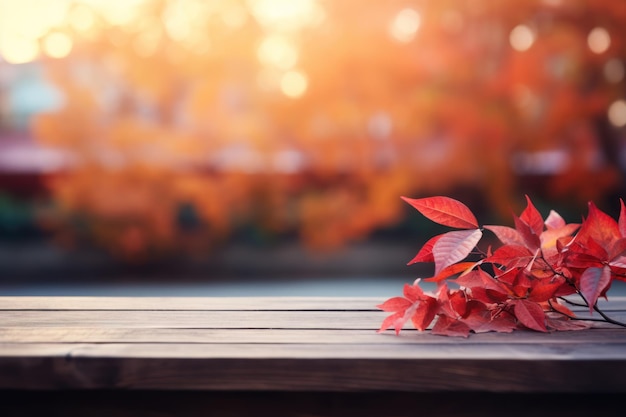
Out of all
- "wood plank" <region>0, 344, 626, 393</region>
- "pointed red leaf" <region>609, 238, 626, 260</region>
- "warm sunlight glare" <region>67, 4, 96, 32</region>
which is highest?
"warm sunlight glare" <region>67, 4, 96, 32</region>

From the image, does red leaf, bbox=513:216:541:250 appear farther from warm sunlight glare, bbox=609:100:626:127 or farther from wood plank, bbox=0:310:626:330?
warm sunlight glare, bbox=609:100:626:127

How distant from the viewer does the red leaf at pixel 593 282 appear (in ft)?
2.32

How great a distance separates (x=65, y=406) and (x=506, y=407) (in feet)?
1.52

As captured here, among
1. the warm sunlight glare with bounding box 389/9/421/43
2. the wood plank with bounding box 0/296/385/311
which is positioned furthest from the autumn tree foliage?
the wood plank with bounding box 0/296/385/311

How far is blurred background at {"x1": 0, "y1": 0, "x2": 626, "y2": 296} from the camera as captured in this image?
14.0 feet

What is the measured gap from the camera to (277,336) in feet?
2.41

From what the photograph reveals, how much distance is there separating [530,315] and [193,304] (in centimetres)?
47

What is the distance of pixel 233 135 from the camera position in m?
4.47

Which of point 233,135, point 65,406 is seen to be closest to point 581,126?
point 233,135

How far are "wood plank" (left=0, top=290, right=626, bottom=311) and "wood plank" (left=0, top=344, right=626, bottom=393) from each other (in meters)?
0.27

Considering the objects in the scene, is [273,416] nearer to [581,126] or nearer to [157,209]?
[157,209]

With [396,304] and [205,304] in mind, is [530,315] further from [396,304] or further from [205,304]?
[205,304]

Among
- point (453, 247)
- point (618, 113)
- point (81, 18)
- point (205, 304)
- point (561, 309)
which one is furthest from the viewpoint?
point (618, 113)

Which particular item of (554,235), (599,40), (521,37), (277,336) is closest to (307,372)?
(277,336)
